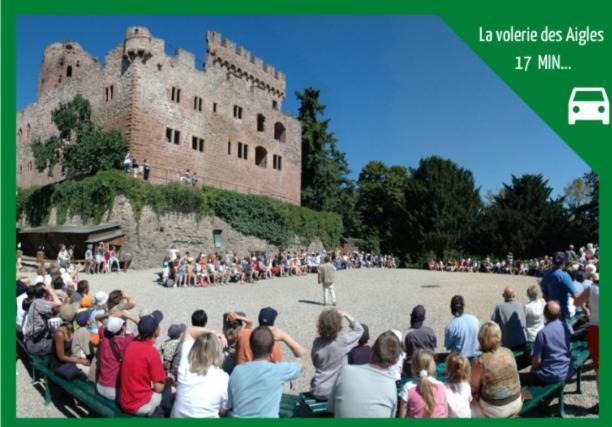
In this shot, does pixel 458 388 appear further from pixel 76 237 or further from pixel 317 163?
pixel 317 163

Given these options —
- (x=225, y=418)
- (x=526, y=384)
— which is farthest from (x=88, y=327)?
(x=526, y=384)

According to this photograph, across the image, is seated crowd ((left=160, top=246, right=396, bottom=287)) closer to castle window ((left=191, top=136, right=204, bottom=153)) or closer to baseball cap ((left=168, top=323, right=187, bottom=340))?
castle window ((left=191, top=136, right=204, bottom=153))

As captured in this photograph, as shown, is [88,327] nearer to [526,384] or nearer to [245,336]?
[245,336]

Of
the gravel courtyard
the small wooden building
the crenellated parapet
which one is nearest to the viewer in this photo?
the gravel courtyard

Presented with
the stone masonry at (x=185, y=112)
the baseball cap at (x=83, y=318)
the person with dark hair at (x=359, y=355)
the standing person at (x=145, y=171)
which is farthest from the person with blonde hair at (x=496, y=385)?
the stone masonry at (x=185, y=112)

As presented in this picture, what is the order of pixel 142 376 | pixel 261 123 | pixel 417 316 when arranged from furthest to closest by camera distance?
pixel 261 123
pixel 417 316
pixel 142 376

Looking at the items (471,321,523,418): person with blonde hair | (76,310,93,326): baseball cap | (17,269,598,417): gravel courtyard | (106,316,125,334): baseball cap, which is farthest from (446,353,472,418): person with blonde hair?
(76,310,93,326): baseball cap

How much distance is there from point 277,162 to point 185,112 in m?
9.60

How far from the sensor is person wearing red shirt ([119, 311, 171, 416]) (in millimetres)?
4223

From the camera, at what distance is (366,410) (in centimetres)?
340

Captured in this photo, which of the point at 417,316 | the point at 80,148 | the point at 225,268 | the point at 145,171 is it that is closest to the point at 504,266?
the point at 225,268

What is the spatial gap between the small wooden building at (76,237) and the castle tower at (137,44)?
33.3 ft

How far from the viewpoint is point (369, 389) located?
3422 mm

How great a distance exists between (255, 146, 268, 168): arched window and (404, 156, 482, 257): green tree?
13.9m
